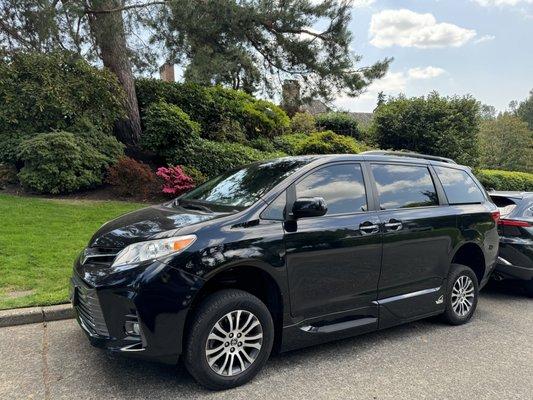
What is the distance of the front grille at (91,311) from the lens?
10.9 ft

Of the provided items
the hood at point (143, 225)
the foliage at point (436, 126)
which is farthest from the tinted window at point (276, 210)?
the foliage at point (436, 126)

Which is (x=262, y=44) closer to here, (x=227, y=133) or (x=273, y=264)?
(x=227, y=133)

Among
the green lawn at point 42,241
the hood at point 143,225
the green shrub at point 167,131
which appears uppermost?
the green shrub at point 167,131

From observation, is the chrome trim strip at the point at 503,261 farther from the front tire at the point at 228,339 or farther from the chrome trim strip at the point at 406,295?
the front tire at the point at 228,339

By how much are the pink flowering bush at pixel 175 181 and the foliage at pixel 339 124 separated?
39.1 ft

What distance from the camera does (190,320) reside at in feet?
11.0

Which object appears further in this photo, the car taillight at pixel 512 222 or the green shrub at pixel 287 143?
the green shrub at pixel 287 143

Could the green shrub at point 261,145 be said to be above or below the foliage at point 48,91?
below

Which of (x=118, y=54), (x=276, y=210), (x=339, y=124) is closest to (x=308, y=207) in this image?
(x=276, y=210)

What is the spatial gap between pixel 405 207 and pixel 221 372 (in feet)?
7.86

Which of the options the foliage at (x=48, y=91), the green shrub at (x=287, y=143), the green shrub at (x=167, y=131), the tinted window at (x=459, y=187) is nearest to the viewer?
the tinted window at (x=459, y=187)

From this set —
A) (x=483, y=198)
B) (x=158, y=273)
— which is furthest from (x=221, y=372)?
(x=483, y=198)

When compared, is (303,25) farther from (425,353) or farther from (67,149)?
(425,353)

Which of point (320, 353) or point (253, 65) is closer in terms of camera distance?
point (320, 353)
